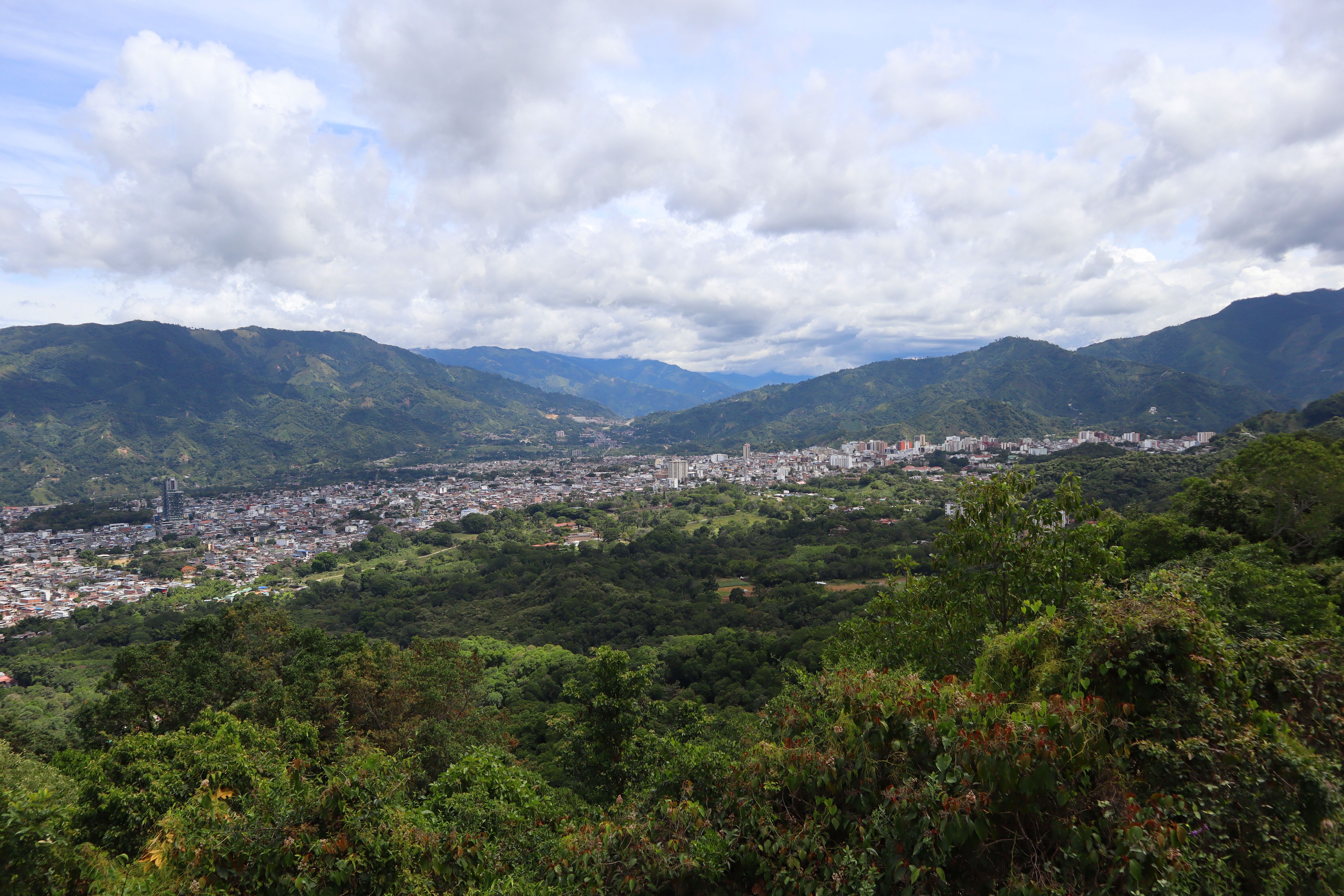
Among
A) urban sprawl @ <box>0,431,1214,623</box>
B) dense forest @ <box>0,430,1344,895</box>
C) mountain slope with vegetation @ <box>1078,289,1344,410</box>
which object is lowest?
urban sprawl @ <box>0,431,1214,623</box>

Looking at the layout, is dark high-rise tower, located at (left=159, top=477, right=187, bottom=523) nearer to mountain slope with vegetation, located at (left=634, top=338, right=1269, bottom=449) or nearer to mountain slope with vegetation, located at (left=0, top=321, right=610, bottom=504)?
mountain slope with vegetation, located at (left=0, top=321, right=610, bottom=504)

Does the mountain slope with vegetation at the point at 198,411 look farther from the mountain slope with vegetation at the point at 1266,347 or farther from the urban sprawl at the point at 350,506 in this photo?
the mountain slope with vegetation at the point at 1266,347

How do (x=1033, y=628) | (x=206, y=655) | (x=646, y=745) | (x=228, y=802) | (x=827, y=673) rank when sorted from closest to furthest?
(x=1033, y=628) → (x=228, y=802) → (x=827, y=673) → (x=646, y=745) → (x=206, y=655)

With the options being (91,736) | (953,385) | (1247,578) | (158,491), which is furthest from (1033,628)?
(953,385)

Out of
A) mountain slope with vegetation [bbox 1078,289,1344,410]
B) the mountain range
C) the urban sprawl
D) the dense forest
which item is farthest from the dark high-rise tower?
mountain slope with vegetation [bbox 1078,289,1344,410]

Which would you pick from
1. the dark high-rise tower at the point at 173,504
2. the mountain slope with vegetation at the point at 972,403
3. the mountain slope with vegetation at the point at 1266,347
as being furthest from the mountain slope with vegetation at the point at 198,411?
the mountain slope with vegetation at the point at 1266,347

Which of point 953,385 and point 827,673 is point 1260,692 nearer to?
point 827,673
